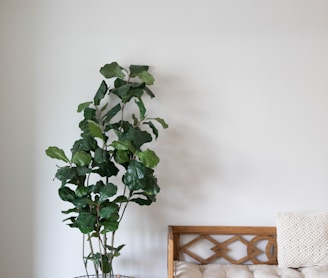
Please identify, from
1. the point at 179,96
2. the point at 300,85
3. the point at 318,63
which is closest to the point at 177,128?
the point at 179,96

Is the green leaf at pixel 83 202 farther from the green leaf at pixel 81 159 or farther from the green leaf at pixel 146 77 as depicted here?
the green leaf at pixel 146 77

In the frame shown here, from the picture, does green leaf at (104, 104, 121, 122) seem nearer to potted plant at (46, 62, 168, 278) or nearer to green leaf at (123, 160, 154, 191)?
potted plant at (46, 62, 168, 278)

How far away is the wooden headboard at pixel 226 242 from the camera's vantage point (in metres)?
2.32

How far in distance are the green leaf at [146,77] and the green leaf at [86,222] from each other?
84 centimetres

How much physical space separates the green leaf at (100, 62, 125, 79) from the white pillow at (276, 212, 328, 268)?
1.37 metres

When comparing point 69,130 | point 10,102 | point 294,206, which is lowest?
point 294,206

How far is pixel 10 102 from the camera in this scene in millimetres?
2309

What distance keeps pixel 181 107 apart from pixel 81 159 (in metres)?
0.76

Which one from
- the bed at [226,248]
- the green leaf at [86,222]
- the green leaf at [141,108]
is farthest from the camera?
the bed at [226,248]

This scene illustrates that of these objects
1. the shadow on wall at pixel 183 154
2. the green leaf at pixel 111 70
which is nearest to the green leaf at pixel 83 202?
the shadow on wall at pixel 183 154

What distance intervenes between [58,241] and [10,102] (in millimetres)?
952

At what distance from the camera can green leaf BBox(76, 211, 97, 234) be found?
73.8 inches

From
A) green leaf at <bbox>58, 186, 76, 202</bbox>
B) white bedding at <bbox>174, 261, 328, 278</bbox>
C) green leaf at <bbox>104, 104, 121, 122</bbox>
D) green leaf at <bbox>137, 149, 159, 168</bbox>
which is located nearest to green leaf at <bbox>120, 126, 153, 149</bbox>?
green leaf at <bbox>137, 149, 159, 168</bbox>

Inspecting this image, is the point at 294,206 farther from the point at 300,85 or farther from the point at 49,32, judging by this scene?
the point at 49,32
